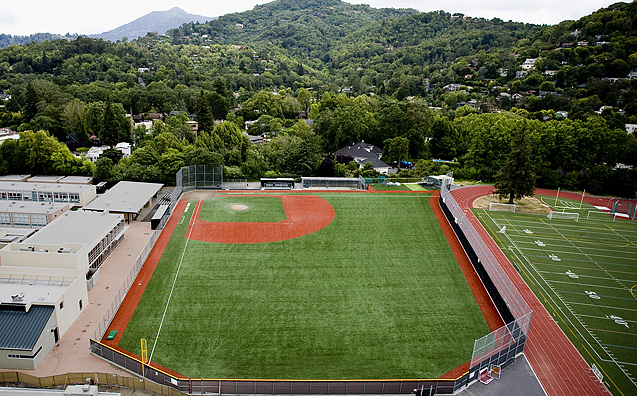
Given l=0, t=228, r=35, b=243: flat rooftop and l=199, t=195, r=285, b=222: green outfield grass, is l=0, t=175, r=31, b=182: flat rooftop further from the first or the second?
l=199, t=195, r=285, b=222: green outfield grass

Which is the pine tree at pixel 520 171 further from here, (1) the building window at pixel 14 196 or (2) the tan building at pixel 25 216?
(1) the building window at pixel 14 196

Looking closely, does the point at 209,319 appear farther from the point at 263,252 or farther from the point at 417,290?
the point at 417,290

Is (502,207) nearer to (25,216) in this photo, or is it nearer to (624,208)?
(624,208)

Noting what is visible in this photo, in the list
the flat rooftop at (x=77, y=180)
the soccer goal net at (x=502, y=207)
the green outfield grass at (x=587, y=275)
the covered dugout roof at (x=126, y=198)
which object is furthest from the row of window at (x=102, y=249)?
the soccer goal net at (x=502, y=207)

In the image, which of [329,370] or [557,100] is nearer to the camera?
[329,370]

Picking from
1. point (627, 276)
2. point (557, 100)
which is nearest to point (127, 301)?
point (627, 276)

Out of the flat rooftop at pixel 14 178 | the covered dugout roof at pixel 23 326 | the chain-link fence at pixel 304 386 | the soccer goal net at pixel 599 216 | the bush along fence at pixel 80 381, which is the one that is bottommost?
the bush along fence at pixel 80 381
